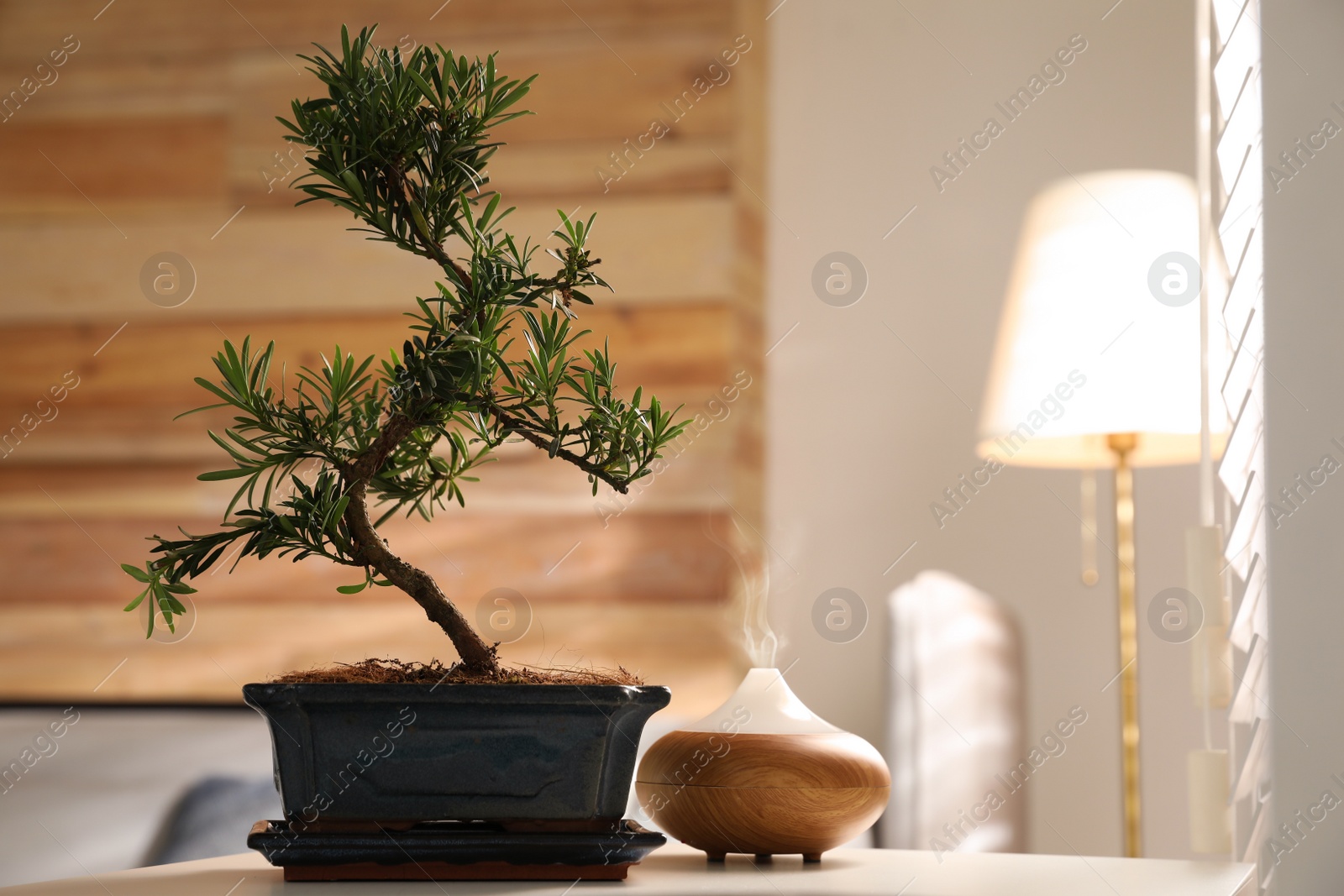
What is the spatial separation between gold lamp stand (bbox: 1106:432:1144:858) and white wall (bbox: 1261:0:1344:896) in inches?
34.0

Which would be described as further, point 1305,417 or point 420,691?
point 1305,417

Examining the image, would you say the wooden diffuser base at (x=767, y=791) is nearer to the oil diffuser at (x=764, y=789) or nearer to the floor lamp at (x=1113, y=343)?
the oil diffuser at (x=764, y=789)

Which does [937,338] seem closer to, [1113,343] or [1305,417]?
[1113,343]

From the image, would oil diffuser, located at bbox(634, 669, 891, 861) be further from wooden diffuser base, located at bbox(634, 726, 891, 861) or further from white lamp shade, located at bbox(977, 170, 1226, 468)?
white lamp shade, located at bbox(977, 170, 1226, 468)

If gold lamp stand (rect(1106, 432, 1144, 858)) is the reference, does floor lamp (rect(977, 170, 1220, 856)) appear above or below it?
above

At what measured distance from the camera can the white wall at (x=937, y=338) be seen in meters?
2.02

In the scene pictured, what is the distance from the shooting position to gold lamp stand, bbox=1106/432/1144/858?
168 cm

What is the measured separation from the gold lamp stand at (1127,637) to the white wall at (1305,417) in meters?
0.86

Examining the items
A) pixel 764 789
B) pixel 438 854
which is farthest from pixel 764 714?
pixel 438 854

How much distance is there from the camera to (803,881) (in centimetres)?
64

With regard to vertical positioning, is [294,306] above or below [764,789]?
above

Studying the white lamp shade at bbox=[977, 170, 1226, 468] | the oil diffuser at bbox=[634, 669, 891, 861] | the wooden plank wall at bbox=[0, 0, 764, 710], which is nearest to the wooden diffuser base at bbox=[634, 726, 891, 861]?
the oil diffuser at bbox=[634, 669, 891, 861]

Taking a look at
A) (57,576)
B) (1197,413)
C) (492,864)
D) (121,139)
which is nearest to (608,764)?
(492,864)

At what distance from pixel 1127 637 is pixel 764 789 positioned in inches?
47.7
